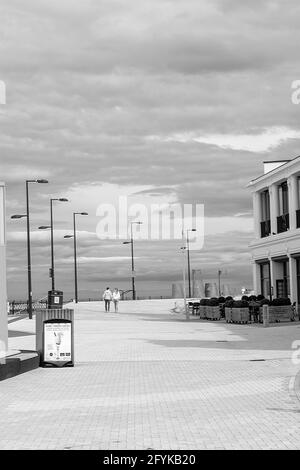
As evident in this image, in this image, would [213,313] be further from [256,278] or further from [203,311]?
[256,278]

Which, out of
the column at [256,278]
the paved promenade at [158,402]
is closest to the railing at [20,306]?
the column at [256,278]

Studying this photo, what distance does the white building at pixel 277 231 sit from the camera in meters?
44.2

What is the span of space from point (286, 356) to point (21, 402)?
9072 millimetres

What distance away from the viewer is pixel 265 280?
5100 cm

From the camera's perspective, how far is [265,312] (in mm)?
35312

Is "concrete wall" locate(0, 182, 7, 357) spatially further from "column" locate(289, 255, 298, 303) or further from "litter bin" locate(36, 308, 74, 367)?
"column" locate(289, 255, 298, 303)

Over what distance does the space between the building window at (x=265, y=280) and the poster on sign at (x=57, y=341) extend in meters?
32.7

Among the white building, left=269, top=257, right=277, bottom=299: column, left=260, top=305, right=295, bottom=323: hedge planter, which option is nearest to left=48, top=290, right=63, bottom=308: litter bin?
left=260, top=305, right=295, bottom=323: hedge planter

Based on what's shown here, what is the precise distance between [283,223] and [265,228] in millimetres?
3883

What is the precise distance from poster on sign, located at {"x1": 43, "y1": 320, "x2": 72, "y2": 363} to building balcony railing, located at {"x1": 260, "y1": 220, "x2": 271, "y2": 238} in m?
34.0

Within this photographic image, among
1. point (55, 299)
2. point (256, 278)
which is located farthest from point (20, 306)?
point (55, 299)
